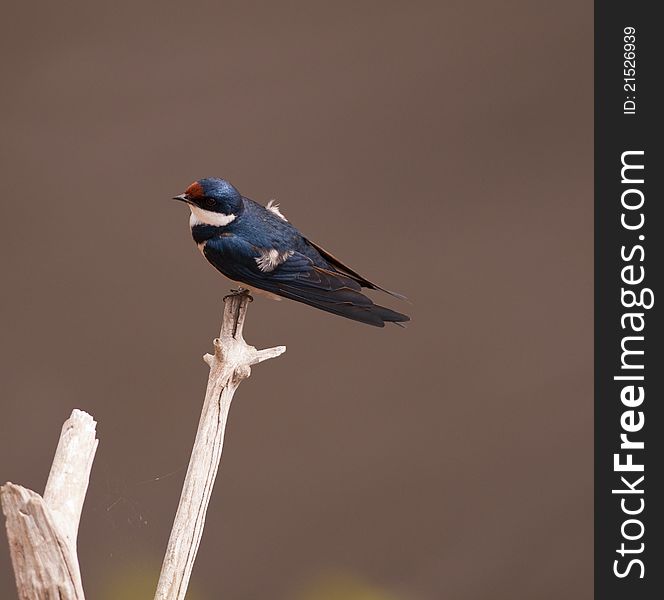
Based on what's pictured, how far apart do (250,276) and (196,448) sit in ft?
0.70

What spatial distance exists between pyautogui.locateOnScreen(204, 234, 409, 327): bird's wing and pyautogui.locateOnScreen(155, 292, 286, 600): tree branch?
8 cm

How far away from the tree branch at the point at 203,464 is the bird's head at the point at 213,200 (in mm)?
132

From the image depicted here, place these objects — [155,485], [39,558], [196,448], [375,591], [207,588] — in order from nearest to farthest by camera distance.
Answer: [39,558]
[196,448]
[155,485]
[375,591]
[207,588]

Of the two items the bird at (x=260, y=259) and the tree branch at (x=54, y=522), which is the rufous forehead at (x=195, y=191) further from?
the tree branch at (x=54, y=522)

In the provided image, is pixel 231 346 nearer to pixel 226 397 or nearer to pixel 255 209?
pixel 226 397

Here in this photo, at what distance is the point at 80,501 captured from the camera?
3.11 ft

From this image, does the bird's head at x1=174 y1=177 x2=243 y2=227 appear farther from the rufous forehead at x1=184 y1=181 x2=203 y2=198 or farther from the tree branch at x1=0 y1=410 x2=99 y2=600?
the tree branch at x1=0 y1=410 x2=99 y2=600

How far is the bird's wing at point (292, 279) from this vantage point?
46.6 inches

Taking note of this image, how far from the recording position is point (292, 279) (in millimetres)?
1202

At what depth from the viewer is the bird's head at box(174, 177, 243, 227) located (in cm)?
116

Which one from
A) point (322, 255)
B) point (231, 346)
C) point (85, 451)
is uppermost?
point (322, 255)

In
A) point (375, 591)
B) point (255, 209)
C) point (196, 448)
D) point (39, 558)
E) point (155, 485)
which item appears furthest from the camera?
point (375, 591)

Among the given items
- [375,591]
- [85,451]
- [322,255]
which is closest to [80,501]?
[85,451]

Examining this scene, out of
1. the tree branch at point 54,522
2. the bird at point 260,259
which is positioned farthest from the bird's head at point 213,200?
the tree branch at point 54,522
